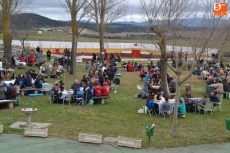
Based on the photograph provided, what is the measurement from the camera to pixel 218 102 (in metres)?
18.7

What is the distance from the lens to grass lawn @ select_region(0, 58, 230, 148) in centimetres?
1381

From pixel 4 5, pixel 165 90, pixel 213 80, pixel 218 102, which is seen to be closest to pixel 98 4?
pixel 4 5

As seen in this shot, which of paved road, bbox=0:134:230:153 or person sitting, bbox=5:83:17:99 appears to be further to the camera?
person sitting, bbox=5:83:17:99

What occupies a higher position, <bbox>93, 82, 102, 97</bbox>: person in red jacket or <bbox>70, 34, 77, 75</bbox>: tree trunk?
<bbox>70, 34, 77, 75</bbox>: tree trunk

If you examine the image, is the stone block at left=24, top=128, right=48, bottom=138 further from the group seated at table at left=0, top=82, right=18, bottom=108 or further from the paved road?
the group seated at table at left=0, top=82, right=18, bottom=108

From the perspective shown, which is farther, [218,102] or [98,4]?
[98,4]

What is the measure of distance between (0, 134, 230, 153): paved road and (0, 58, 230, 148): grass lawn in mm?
435

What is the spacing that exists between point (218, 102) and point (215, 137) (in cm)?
466

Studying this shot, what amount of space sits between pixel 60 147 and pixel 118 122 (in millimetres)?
3742

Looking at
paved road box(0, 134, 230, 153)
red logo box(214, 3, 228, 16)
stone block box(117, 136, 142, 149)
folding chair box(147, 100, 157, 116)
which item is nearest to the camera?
paved road box(0, 134, 230, 153)

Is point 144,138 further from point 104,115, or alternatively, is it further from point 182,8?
point 182,8

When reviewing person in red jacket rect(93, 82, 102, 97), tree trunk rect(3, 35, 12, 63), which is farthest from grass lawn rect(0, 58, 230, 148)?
tree trunk rect(3, 35, 12, 63)

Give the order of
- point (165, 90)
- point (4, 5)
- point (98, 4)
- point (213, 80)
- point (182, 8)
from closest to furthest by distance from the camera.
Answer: point (182, 8)
point (165, 90)
point (213, 80)
point (4, 5)
point (98, 4)

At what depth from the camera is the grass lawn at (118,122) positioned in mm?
13812
